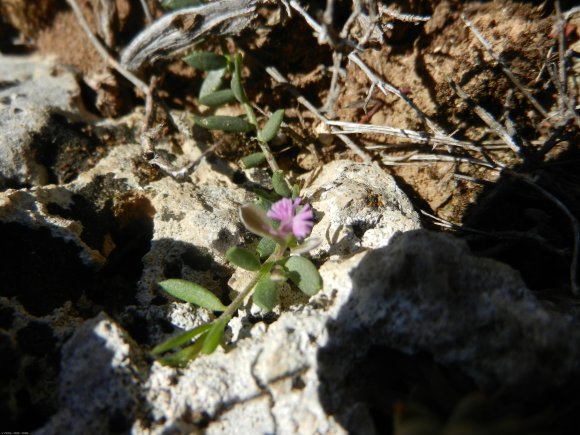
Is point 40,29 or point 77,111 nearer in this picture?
point 77,111

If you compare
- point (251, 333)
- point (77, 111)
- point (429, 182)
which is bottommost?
point (251, 333)

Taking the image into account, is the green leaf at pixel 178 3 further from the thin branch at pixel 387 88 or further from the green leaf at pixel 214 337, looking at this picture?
the green leaf at pixel 214 337

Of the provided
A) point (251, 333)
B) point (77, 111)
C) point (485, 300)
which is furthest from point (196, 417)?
point (77, 111)

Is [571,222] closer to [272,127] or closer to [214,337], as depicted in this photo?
[272,127]

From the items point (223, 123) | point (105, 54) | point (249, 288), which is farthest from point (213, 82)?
point (249, 288)

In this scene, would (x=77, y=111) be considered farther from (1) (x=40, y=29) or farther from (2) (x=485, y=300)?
(2) (x=485, y=300)

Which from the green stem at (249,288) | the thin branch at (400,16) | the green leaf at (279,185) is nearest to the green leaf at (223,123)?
the green leaf at (279,185)

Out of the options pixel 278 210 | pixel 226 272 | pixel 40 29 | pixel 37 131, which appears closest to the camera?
pixel 278 210
